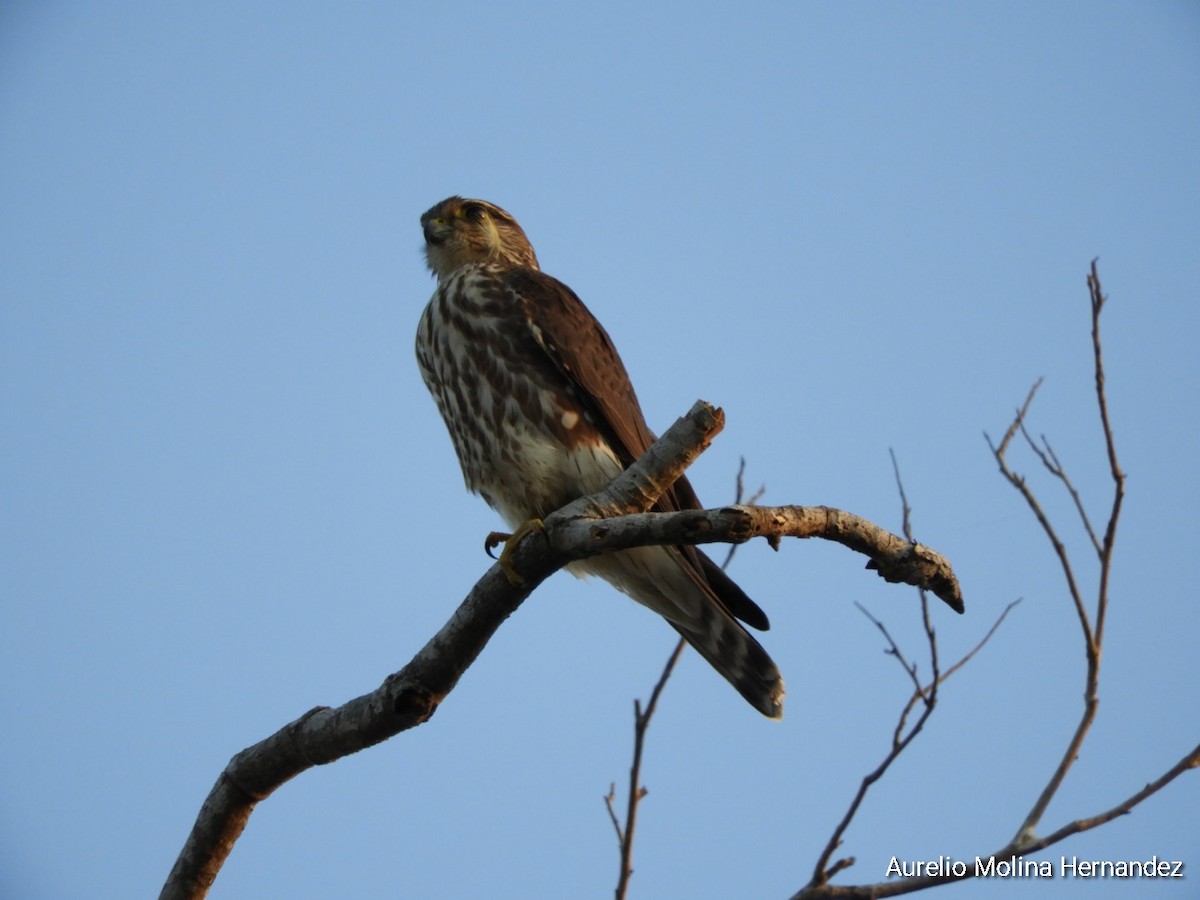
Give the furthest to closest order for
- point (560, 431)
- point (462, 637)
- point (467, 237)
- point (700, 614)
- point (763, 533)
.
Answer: point (467, 237) < point (700, 614) < point (560, 431) < point (462, 637) < point (763, 533)

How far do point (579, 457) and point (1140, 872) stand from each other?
1.98 m

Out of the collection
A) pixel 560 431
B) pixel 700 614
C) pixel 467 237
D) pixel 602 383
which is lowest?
pixel 700 614

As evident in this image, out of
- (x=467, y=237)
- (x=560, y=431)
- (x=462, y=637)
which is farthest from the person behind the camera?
(x=467, y=237)

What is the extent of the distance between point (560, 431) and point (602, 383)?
0.81ft

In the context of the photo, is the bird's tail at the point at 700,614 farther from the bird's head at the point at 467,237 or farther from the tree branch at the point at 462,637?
the bird's head at the point at 467,237

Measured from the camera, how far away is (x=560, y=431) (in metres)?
3.74

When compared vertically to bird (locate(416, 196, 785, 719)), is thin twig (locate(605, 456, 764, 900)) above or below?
below

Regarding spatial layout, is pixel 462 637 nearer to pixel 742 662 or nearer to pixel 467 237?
pixel 742 662

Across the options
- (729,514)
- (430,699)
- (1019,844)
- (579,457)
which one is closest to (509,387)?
(579,457)

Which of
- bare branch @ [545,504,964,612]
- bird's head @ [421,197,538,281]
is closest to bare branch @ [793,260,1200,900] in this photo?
bare branch @ [545,504,964,612]

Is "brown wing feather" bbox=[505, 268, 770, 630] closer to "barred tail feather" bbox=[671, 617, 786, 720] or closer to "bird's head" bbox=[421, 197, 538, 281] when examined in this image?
"barred tail feather" bbox=[671, 617, 786, 720]

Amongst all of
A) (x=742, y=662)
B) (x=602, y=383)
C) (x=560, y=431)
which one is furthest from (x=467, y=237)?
(x=742, y=662)

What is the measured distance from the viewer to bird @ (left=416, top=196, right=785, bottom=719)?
147 inches

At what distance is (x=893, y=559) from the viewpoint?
260 centimetres
